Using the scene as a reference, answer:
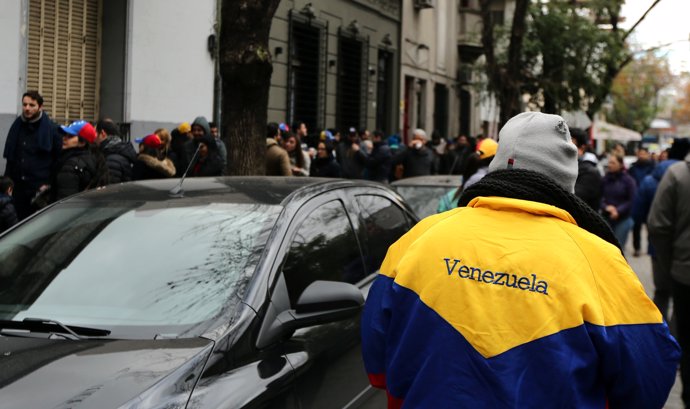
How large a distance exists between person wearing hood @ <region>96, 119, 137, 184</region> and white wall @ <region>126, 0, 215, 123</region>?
3879 mm

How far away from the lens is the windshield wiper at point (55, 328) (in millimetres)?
3300

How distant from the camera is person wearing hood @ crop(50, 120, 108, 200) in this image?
8.29 m

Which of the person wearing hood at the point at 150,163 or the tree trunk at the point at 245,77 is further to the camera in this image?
the person wearing hood at the point at 150,163

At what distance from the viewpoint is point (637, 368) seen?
227cm

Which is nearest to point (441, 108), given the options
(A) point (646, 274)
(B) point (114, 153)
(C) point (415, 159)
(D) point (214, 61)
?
(C) point (415, 159)

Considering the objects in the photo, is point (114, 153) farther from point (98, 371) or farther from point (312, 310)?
point (98, 371)

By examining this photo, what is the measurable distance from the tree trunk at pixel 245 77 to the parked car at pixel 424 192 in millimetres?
1570

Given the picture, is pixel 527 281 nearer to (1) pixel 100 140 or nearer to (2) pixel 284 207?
(2) pixel 284 207

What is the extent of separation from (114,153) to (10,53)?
2.82 m

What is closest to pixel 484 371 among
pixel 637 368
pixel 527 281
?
pixel 527 281

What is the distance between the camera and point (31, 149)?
30.8 ft

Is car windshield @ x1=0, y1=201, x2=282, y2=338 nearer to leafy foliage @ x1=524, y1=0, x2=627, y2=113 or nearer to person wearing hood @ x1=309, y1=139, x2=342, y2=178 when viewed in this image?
person wearing hood @ x1=309, y1=139, x2=342, y2=178

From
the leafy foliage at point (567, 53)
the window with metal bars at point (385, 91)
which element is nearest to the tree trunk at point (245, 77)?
the window with metal bars at point (385, 91)

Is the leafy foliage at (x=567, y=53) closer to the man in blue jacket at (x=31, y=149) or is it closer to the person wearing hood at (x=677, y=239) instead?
the man in blue jacket at (x=31, y=149)
